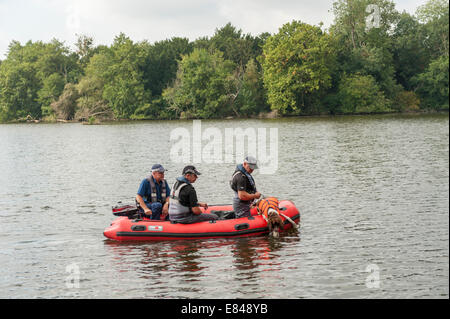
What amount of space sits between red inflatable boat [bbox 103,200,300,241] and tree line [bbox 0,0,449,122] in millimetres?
43555

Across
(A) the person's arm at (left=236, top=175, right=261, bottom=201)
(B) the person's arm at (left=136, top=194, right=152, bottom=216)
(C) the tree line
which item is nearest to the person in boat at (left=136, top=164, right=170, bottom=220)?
(B) the person's arm at (left=136, top=194, right=152, bottom=216)

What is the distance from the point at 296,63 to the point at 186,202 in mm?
52162

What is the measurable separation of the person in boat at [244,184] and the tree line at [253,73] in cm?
4329

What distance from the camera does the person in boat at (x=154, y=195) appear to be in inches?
445

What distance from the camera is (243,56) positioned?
72.9 metres

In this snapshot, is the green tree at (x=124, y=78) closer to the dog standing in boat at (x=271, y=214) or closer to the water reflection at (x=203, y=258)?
the dog standing in boat at (x=271, y=214)

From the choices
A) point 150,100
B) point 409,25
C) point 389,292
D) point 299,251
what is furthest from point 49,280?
point 150,100

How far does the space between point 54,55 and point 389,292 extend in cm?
8119

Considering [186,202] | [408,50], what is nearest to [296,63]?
[408,50]

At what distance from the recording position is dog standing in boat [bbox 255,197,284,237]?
11203 mm

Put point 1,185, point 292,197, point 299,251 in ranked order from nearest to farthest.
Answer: point 299,251, point 292,197, point 1,185

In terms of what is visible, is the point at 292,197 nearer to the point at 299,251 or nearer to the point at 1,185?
the point at 299,251

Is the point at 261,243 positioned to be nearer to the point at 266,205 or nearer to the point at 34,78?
the point at 266,205

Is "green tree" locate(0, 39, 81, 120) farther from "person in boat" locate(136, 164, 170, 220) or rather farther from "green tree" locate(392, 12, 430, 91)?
"person in boat" locate(136, 164, 170, 220)
